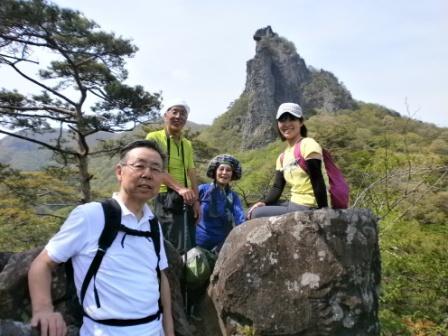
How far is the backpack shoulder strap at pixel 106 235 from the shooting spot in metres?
1.60

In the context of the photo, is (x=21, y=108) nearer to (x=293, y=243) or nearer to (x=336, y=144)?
(x=336, y=144)

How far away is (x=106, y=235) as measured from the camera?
164 centimetres

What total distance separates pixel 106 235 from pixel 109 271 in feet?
0.45

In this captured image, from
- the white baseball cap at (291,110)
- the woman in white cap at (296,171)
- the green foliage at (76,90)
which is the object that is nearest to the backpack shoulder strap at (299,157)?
the woman in white cap at (296,171)

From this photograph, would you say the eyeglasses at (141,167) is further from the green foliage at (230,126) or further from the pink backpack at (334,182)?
the green foliage at (230,126)

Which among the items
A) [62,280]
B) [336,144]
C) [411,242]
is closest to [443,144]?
[336,144]

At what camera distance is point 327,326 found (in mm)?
2732

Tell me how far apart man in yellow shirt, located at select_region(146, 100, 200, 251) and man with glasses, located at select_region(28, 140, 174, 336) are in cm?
159

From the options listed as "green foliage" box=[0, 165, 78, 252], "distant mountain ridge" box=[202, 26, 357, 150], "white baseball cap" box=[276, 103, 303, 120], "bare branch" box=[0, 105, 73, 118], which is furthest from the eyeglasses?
"distant mountain ridge" box=[202, 26, 357, 150]

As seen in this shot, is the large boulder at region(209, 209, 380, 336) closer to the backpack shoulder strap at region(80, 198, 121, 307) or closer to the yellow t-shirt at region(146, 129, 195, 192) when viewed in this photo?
the yellow t-shirt at region(146, 129, 195, 192)

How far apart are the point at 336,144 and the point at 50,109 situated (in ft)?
26.4

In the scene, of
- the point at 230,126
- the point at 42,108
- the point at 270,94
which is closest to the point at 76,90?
the point at 42,108

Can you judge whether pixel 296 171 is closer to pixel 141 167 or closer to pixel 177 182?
pixel 177 182

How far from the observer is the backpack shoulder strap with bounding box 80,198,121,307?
5.24 ft
